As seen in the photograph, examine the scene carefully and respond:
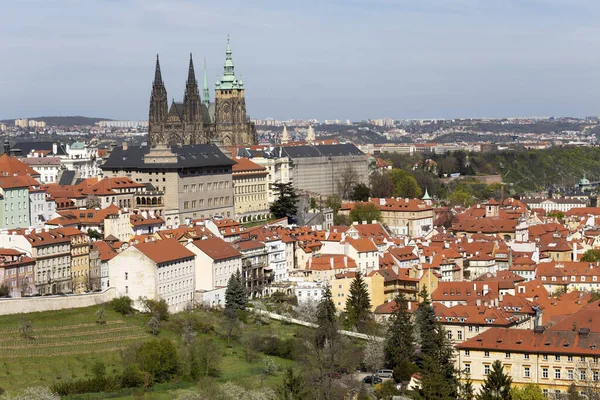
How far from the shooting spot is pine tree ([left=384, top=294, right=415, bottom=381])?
5762cm

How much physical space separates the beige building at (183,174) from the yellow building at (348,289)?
20.4 metres

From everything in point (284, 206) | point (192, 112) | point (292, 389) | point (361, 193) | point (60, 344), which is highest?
point (192, 112)

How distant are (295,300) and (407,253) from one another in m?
11.3

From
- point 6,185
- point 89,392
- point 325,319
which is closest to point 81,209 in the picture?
point 6,185

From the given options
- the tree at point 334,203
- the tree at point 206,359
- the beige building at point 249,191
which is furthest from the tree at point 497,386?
the tree at point 334,203

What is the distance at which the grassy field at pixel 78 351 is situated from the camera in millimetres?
54594

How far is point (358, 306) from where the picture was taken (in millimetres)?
68062

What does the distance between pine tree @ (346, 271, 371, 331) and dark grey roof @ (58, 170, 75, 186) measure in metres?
35.9

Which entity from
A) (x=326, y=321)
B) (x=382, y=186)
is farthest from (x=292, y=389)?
(x=382, y=186)

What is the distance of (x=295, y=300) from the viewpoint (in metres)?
72.1

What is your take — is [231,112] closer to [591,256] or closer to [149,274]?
[591,256]

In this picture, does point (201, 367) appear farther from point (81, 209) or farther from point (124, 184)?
point (124, 184)

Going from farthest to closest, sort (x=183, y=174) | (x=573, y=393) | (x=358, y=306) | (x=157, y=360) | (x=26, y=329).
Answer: (x=183, y=174)
(x=358, y=306)
(x=26, y=329)
(x=157, y=360)
(x=573, y=393)

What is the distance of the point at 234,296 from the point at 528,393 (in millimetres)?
21372
